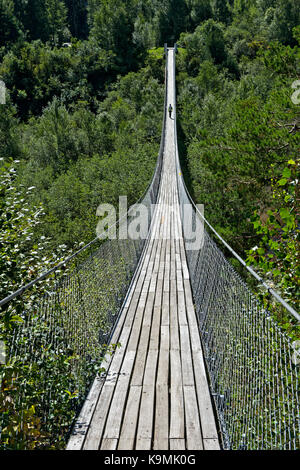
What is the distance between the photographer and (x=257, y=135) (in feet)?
28.3

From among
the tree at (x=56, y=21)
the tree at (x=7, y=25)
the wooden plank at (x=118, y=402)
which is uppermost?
the tree at (x=56, y=21)

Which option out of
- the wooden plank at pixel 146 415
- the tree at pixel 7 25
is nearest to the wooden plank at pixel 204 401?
the wooden plank at pixel 146 415

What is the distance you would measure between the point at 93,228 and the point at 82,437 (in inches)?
554

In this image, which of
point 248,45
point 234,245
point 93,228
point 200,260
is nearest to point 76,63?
point 248,45

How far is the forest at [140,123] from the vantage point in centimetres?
353

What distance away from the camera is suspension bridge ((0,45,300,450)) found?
188cm

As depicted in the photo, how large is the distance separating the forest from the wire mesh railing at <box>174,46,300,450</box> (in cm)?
23

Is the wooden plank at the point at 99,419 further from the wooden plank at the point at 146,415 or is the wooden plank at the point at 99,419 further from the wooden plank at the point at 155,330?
the wooden plank at the point at 155,330

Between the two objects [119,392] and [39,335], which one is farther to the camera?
[119,392]

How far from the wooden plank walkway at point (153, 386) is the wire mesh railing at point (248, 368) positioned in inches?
6.3

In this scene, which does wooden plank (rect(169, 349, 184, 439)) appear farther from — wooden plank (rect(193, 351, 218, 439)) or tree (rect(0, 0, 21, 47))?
tree (rect(0, 0, 21, 47))

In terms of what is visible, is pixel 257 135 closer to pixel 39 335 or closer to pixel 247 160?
pixel 247 160

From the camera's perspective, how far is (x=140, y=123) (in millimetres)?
29594

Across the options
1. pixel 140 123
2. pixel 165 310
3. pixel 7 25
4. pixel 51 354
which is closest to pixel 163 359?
pixel 165 310
